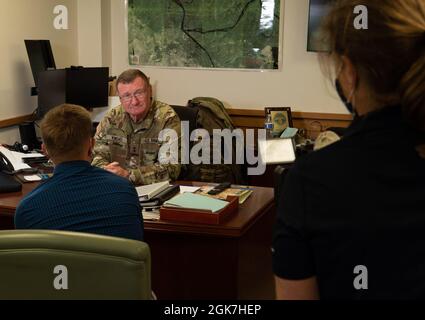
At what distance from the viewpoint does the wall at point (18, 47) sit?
12.2 feet

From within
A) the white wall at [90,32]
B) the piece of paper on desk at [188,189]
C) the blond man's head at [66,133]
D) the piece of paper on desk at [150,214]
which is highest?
the white wall at [90,32]

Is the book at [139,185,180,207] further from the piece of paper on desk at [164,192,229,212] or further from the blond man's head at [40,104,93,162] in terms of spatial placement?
the blond man's head at [40,104,93,162]

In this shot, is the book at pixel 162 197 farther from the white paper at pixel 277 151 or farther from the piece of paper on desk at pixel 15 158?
the white paper at pixel 277 151

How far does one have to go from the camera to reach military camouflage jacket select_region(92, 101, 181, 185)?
300cm

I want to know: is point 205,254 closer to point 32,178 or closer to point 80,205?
point 80,205

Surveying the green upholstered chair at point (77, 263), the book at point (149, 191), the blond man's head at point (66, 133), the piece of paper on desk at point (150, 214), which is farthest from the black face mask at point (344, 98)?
the book at point (149, 191)

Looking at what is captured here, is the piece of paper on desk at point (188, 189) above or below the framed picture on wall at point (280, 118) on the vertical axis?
below

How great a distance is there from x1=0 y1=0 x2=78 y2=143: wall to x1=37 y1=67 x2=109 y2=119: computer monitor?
0.80ft

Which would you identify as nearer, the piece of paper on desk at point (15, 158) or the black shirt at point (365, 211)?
the black shirt at point (365, 211)

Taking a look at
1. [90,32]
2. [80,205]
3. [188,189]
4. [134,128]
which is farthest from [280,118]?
[80,205]

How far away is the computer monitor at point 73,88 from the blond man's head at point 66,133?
1.93m

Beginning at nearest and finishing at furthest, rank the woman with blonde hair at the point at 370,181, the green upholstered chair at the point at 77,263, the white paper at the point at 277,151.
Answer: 1. the woman with blonde hair at the point at 370,181
2. the green upholstered chair at the point at 77,263
3. the white paper at the point at 277,151
